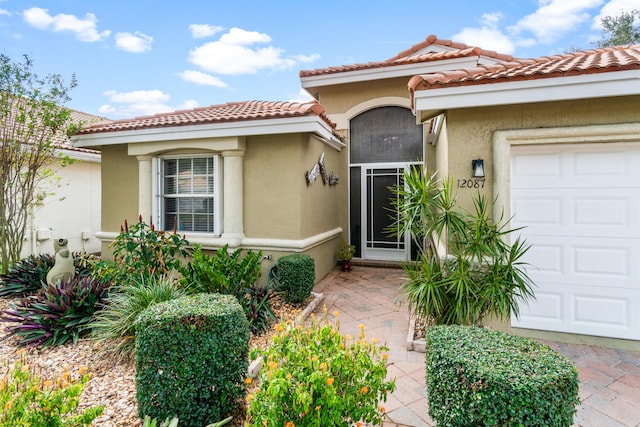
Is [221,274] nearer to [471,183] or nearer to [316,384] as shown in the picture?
[316,384]

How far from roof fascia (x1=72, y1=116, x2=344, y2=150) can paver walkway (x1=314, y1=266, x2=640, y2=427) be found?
4099 mm

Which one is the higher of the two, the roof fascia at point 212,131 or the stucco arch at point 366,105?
the stucco arch at point 366,105

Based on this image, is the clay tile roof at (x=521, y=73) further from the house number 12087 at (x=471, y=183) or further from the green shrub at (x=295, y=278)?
the green shrub at (x=295, y=278)

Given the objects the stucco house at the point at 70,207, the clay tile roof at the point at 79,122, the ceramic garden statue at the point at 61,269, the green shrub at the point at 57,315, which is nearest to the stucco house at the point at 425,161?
the clay tile roof at the point at 79,122

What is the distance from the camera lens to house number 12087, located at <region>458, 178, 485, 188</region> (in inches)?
214

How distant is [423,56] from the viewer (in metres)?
10.1

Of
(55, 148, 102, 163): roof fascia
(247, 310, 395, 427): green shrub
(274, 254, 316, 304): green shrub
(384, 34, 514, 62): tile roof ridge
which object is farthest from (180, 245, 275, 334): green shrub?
(55, 148, 102, 163): roof fascia

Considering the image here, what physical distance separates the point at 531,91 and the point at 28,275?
11.6 meters

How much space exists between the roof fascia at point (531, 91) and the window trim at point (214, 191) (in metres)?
5.04

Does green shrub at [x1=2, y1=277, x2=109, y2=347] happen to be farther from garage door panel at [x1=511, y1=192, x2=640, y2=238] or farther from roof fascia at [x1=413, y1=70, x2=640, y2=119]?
garage door panel at [x1=511, y1=192, x2=640, y2=238]

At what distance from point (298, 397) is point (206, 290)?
4.35 metres

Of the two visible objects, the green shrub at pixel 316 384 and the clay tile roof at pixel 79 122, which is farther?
the clay tile roof at pixel 79 122

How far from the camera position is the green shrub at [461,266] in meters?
4.77

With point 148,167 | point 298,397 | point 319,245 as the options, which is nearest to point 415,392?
point 298,397
